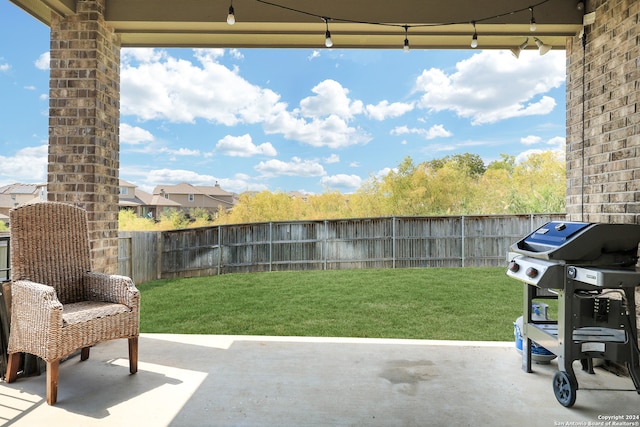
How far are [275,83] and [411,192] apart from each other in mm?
9417

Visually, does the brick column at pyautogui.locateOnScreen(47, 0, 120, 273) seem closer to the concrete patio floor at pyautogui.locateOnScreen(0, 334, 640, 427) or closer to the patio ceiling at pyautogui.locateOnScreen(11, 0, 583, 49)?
the patio ceiling at pyautogui.locateOnScreen(11, 0, 583, 49)

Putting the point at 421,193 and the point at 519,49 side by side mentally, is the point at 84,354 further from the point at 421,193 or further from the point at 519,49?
the point at 421,193

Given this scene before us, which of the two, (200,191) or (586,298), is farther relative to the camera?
(200,191)

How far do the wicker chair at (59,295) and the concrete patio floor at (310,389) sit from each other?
0.20 m

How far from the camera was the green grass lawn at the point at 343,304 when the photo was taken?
18.4ft

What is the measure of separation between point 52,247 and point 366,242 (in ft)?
26.1

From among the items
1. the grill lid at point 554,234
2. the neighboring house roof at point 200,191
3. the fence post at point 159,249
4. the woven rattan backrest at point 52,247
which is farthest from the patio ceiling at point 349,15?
the neighboring house roof at point 200,191

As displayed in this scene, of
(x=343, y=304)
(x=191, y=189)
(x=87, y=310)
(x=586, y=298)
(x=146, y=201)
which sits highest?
(x=191, y=189)

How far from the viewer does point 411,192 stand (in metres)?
15.0

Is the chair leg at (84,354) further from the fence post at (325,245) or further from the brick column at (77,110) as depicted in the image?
the fence post at (325,245)

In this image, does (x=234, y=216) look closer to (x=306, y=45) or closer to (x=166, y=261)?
(x=166, y=261)

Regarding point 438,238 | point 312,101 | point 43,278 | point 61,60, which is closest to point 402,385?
point 43,278

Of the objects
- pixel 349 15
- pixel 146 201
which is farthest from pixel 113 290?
pixel 146 201

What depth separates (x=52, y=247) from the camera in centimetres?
284
